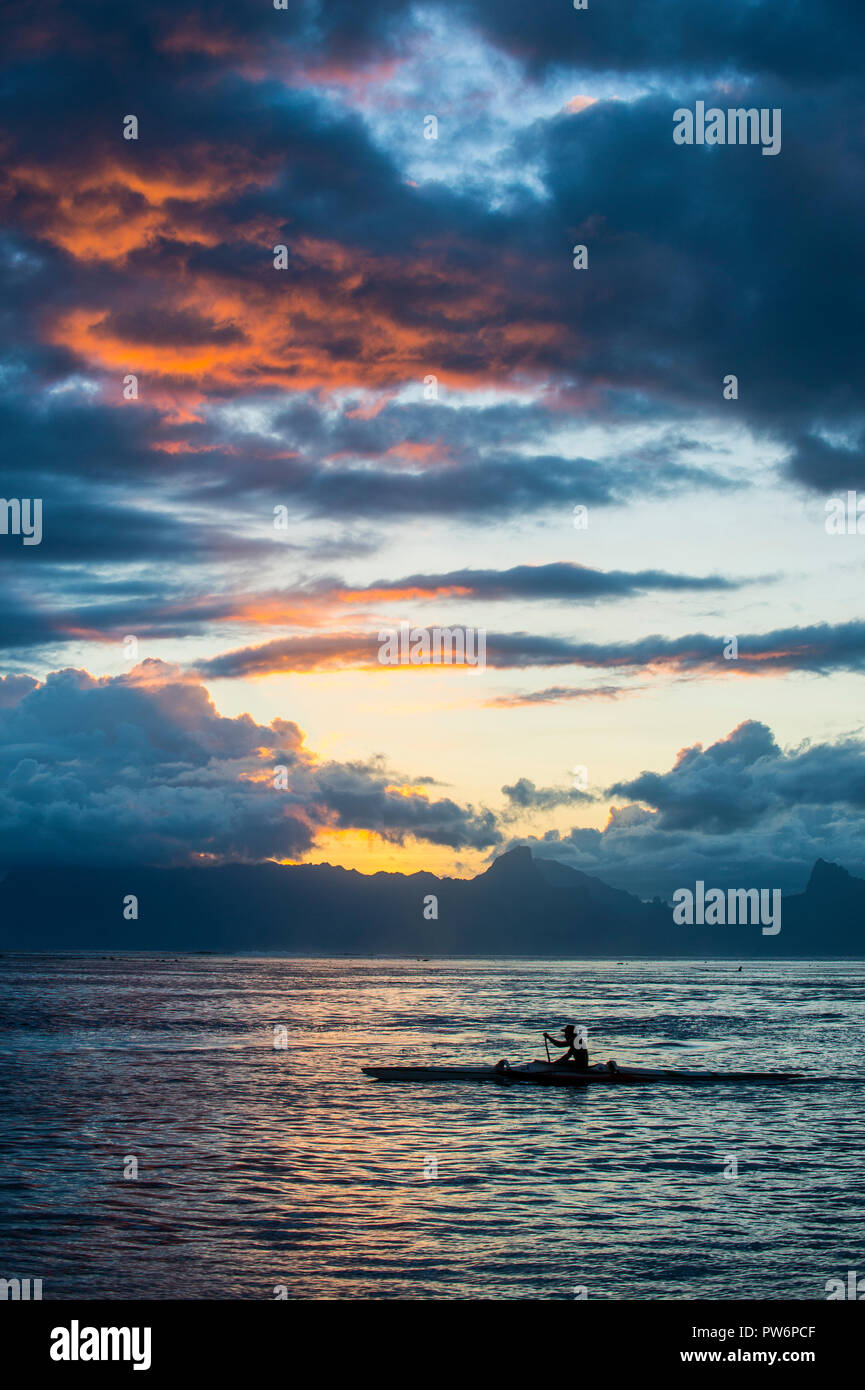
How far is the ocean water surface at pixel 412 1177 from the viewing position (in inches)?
1048

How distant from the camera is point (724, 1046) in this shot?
87062 millimetres

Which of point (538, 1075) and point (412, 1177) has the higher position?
point (412, 1177)

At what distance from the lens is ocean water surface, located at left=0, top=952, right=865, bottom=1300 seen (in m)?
26.6

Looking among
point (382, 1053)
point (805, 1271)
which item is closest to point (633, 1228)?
point (805, 1271)

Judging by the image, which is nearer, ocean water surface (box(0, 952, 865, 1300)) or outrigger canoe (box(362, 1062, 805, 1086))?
ocean water surface (box(0, 952, 865, 1300))

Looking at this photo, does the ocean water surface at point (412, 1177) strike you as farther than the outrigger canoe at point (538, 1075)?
No

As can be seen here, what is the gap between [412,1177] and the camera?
36.8 metres

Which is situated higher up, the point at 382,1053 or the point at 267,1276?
the point at 267,1276

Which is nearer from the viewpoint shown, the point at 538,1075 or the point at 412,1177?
the point at 412,1177
